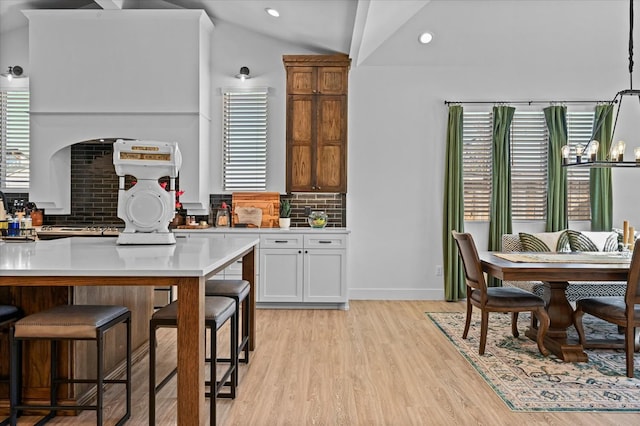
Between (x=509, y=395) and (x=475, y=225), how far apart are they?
3.51 metres

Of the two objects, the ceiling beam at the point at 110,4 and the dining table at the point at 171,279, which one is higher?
the ceiling beam at the point at 110,4

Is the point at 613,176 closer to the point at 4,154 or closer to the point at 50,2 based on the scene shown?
the point at 50,2

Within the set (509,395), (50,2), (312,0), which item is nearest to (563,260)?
(509,395)

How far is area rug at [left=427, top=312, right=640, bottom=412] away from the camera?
305 cm

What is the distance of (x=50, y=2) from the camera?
6.12 meters

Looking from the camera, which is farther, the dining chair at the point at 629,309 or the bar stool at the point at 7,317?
the dining chair at the point at 629,309

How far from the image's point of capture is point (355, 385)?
334 cm

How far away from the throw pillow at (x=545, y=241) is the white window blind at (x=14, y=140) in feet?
19.4

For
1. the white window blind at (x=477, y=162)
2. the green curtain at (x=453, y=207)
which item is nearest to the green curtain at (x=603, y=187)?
the white window blind at (x=477, y=162)

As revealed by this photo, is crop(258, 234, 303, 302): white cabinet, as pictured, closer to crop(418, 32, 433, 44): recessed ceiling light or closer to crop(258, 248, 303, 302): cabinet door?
crop(258, 248, 303, 302): cabinet door

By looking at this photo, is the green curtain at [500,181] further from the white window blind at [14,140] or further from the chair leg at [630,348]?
the white window blind at [14,140]

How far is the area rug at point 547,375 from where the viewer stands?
3.05m

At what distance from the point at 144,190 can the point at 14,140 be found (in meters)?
4.42

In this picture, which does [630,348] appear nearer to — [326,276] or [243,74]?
[326,276]
